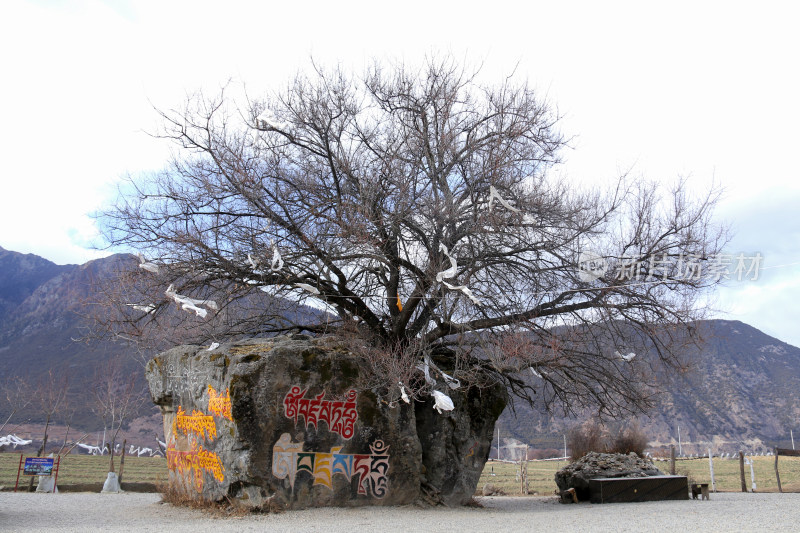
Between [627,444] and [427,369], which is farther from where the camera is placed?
[627,444]

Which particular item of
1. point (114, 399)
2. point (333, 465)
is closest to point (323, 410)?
point (333, 465)

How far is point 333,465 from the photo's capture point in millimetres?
11664

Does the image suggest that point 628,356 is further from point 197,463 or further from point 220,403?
point 197,463

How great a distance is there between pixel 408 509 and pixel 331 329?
4243 millimetres

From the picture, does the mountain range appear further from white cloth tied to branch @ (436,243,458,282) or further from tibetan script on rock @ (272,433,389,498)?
white cloth tied to branch @ (436,243,458,282)

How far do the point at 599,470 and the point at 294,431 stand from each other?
9.36m

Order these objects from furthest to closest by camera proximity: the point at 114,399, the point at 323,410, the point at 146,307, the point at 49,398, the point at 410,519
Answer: the point at 49,398
the point at 114,399
the point at 146,307
the point at 323,410
the point at 410,519

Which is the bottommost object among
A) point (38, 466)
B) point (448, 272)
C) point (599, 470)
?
point (38, 466)

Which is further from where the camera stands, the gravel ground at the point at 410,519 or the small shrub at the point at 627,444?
the small shrub at the point at 627,444

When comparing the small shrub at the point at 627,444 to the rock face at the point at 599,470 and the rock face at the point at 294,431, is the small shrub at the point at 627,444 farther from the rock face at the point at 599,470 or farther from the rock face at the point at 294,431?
the rock face at the point at 294,431

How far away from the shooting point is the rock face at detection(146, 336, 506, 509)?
1112 cm

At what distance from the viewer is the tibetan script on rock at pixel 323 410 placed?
11.5m

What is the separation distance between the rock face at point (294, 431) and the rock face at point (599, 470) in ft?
15.0

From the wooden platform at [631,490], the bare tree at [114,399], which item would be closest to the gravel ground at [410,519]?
the wooden platform at [631,490]
